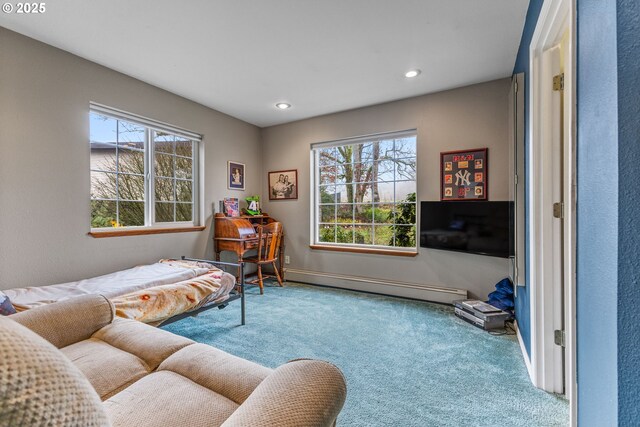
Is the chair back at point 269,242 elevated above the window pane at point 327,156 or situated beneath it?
situated beneath

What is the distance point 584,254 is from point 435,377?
1266 millimetres

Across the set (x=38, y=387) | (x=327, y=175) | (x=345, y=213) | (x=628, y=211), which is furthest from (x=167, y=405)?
(x=327, y=175)

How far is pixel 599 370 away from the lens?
0.80m

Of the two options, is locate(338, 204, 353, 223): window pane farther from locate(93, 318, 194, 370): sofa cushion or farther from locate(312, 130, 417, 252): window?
locate(93, 318, 194, 370): sofa cushion

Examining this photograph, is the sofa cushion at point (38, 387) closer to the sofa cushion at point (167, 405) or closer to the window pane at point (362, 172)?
the sofa cushion at point (167, 405)

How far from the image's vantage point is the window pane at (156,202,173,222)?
3.31 meters

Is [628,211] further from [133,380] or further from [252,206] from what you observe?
[252,206]

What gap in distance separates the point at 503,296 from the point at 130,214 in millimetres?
3889

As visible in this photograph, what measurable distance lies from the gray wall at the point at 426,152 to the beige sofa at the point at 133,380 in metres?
2.72

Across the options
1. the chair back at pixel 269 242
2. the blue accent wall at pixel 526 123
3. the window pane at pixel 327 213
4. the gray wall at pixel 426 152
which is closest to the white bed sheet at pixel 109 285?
the chair back at pixel 269 242

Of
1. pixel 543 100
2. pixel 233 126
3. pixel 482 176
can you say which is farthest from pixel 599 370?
pixel 233 126

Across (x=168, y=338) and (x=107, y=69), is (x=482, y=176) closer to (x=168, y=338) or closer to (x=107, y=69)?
(x=168, y=338)

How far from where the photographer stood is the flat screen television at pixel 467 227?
2.78 m

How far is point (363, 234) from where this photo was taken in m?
3.95
